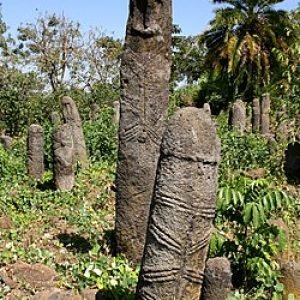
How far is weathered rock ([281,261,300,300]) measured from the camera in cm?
438

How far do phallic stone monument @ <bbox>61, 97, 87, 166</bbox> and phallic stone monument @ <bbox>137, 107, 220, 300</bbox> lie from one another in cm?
743

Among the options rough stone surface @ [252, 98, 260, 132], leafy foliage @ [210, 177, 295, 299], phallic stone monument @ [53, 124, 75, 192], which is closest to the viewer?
leafy foliage @ [210, 177, 295, 299]

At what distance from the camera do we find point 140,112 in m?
5.46

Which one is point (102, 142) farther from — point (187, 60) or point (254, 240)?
point (187, 60)

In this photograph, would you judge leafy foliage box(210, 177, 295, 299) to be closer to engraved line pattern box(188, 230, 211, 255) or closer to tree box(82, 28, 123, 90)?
engraved line pattern box(188, 230, 211, 255)

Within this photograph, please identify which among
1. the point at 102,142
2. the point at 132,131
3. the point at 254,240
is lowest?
the point at 254,240

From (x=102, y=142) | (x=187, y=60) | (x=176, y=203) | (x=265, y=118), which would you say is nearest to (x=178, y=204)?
(x=176, y=203)

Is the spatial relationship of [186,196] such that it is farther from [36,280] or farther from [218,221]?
[218,221]

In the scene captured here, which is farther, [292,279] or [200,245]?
[292,279]

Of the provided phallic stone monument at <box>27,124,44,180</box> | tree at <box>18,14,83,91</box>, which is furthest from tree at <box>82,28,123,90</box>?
phallic stone monument at <box>27,124,44,180</box>

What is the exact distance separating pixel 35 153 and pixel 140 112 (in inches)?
210

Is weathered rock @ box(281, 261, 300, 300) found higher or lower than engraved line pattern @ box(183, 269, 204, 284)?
lower

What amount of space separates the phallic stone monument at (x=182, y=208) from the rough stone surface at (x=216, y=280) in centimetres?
6

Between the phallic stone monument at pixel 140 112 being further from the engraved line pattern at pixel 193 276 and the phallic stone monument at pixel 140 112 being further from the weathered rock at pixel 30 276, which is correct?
the engraved line pattern at pixel 193 276
